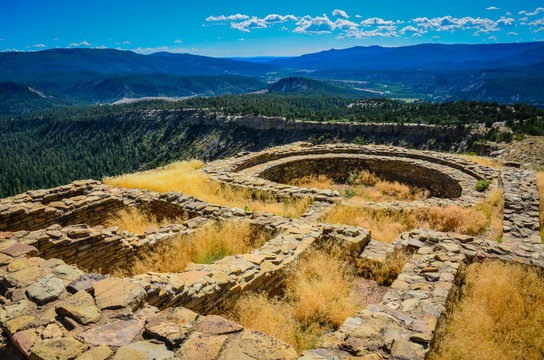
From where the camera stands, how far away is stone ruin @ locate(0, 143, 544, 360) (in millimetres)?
3232

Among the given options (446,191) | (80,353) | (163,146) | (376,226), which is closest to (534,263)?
(376,226)

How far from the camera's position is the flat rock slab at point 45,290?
3770mm

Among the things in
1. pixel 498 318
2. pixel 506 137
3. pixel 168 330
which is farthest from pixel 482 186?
pixel 506 137

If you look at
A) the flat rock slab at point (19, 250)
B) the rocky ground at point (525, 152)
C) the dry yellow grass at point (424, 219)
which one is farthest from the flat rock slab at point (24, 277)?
the rocky ground at point (525, 152)

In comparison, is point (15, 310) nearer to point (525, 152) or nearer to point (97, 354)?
point (97, 354)

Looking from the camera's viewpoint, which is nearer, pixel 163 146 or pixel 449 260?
pixel 449 260

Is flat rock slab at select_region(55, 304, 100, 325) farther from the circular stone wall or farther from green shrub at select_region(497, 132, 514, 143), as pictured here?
green shrub at select_region(497, 132, 514, 143)

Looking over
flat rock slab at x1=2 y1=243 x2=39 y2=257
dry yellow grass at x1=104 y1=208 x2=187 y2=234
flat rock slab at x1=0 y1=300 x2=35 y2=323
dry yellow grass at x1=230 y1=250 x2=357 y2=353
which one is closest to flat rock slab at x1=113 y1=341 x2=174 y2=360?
flat rock slab at x1=0 y1=300 x2=35 y2=323

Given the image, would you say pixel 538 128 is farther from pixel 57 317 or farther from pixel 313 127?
pixel 57 317

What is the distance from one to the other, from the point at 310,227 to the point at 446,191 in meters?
8.99

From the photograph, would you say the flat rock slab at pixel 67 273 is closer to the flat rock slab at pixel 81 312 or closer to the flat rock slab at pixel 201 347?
the flat rock slab at pixel 81 312

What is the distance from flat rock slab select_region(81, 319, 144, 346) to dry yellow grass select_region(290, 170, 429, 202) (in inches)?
389

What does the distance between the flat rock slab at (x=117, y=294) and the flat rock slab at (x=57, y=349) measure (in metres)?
0.60

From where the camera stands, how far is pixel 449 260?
570 centimetres
